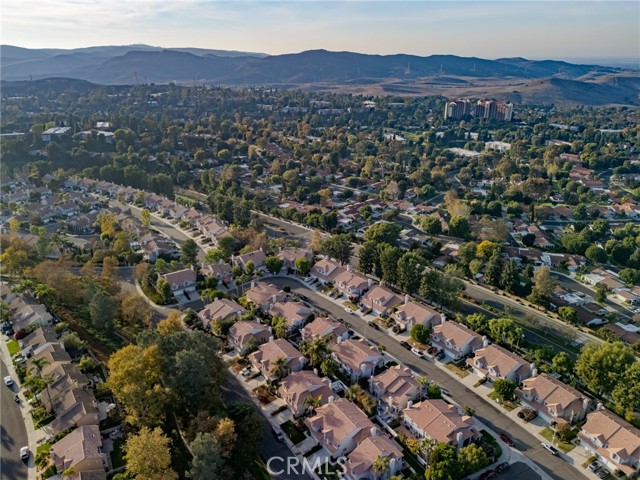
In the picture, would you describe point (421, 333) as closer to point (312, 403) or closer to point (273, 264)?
point (312, 403)

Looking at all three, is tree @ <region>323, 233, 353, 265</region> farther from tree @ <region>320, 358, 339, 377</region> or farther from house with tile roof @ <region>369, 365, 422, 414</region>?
house with tile roof @ <region>369, 365, 422, 414</region>

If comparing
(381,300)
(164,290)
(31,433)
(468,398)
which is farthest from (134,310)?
(468,398)

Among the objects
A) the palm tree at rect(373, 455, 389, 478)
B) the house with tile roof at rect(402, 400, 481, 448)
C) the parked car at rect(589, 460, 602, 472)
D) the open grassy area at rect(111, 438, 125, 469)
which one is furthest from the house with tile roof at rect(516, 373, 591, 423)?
the open grassy area at rect(111, 438, 125, 469)

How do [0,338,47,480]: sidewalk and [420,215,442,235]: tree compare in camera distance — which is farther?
[420,215,442,235]: tree

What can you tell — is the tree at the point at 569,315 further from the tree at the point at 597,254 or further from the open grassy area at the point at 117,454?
the open grassy area at the point at 117,454

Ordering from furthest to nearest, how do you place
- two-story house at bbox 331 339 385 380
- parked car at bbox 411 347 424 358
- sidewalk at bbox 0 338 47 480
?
parked car at bbox 411 347 424 358 → two-story house at bbox 331 339 385 380 → sidewalk at bbox 0 338 47 480

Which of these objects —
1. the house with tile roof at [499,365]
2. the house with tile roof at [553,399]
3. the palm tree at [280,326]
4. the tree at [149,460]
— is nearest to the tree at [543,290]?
the house with tile roof at [499,365]
